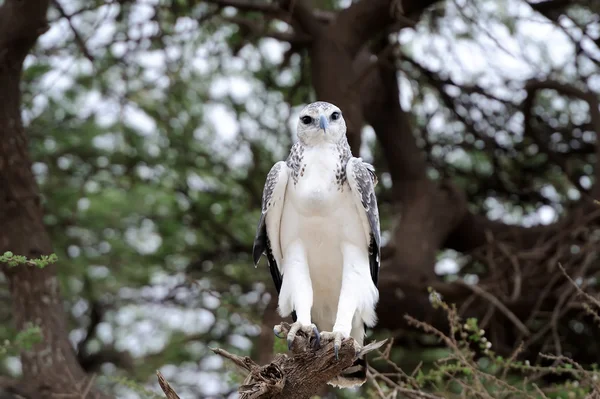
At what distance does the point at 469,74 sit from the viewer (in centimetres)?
747

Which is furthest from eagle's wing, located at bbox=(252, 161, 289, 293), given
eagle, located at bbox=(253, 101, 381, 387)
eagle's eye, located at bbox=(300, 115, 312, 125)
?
eagle's eye, located at bbox=(300, 115, 312, 125)

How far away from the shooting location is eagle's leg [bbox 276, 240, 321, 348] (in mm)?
3922

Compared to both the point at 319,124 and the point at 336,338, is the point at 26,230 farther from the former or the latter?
the point at 336,338

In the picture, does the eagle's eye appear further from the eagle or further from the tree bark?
the tree bark

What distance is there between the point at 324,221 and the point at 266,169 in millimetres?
3698

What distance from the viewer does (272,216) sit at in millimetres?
4117

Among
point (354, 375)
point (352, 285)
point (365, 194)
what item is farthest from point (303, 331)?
point (365, 194)

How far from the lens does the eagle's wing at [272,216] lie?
4.04 m

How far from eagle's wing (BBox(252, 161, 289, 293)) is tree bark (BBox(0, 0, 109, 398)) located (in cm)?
183

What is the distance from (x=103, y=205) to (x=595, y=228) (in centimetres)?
383

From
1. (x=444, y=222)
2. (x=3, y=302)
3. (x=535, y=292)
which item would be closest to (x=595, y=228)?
(x=535, y=292)

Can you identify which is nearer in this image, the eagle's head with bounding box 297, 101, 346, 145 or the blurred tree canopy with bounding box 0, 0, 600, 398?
the eagle's head with bounding box 297, 101, 346, 145

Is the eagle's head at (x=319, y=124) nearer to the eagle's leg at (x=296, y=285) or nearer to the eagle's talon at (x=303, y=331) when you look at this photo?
the eagle's leg at (x=296, y=285)

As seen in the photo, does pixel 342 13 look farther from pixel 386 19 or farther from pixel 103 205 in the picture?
pixel 103 205
